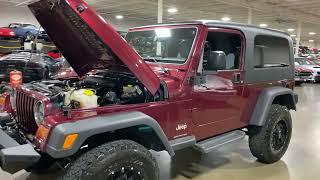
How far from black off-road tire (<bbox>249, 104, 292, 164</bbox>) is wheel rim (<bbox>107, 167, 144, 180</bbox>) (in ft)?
6.62

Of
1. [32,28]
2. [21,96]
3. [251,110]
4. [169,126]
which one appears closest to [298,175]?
[251,110]

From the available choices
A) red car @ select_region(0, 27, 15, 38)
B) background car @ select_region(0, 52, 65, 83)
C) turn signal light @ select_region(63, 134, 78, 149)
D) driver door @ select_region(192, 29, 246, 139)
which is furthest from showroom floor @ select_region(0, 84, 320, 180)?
red car @ select_region(0, 27, 15, 38)

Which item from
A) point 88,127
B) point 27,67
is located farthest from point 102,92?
point 27,67

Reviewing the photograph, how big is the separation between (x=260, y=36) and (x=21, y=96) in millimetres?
2760

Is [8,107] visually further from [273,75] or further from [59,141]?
[273,75]

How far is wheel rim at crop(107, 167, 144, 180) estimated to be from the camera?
2.16m

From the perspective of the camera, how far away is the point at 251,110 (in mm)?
3705

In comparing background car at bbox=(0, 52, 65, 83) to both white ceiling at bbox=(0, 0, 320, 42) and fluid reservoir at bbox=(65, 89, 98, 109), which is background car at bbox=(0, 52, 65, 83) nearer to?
fluid reservoir at bbox=(65, 89, 98, 109)

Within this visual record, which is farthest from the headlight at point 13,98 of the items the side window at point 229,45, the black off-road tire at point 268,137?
the black off-road tire at point 268,137

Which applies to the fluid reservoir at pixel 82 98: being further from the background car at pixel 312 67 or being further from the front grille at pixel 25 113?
the background car at pixel 312 67

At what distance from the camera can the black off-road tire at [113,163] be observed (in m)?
2.06

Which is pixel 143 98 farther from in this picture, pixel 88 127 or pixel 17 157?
pixel 17 157

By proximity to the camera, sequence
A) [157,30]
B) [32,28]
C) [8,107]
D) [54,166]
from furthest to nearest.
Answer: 1. [32,28]
2. [54,166]
3. [157,30]
4. [8,107]

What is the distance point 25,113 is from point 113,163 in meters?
1.04
